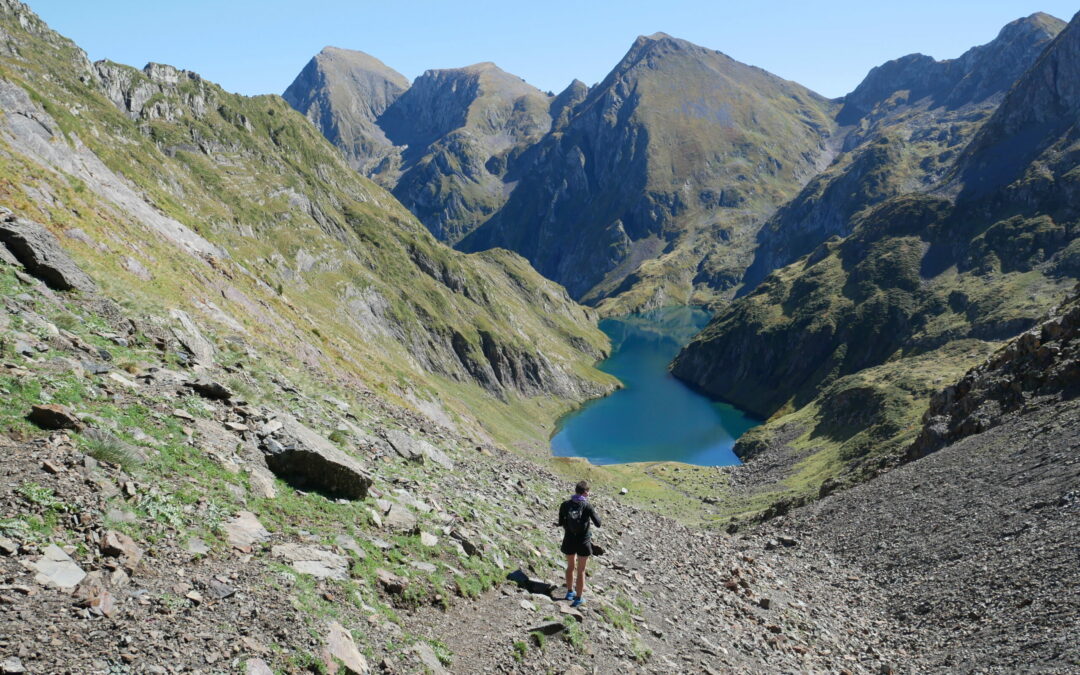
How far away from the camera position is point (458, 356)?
173m

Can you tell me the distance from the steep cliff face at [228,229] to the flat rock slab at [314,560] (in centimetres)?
1519

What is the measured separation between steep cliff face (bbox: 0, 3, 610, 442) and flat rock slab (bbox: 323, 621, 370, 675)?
1798 cm

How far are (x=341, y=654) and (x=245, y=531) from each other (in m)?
3.84

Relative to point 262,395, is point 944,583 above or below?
above

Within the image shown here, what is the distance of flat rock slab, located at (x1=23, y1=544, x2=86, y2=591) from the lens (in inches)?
389

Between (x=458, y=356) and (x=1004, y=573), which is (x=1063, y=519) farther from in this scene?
(x=458, y=356)

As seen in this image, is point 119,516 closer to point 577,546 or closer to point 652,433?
point 577,546

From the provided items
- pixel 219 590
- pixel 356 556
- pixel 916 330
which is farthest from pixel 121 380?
pixel 916 330

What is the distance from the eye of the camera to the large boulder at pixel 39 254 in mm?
20891

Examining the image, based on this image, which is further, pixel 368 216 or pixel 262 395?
pixel 368 216

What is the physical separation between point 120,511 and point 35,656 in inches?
145

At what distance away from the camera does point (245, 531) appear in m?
13.9

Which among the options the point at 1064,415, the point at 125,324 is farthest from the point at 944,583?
the point at 125,324

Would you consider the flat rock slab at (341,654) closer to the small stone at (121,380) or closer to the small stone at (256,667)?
the small stone at (256,667)
